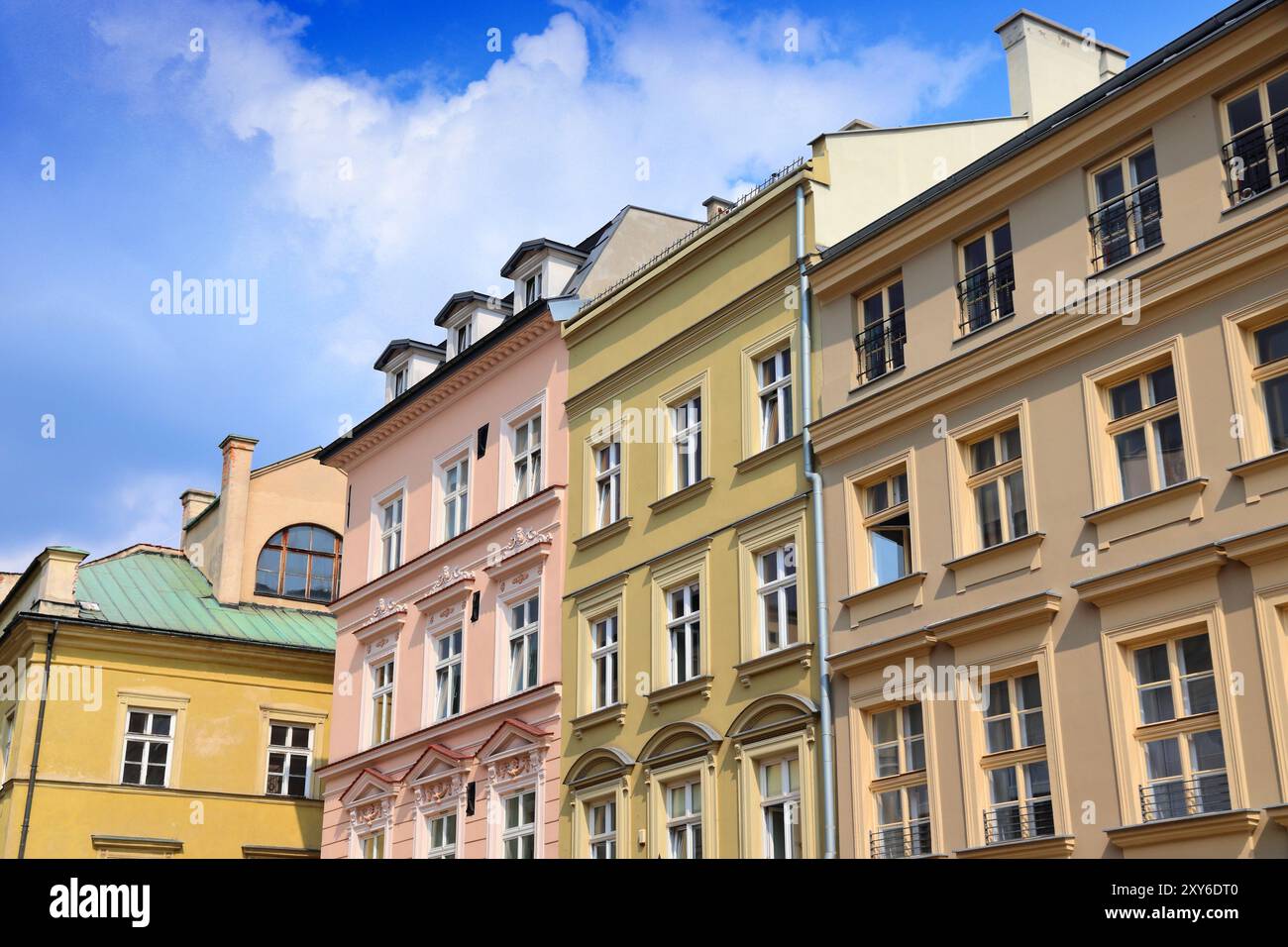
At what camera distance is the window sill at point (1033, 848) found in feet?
58.6

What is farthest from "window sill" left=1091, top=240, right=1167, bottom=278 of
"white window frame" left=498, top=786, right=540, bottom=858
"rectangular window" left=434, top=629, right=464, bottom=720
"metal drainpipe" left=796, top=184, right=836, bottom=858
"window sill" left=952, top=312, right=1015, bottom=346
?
"rectangular window" left=434, top=629, right=464, bottom=720

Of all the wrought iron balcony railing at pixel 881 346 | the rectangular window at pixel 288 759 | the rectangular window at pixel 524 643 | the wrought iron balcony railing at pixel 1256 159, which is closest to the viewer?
the wrought iron balcony railing at pixel 1256 159

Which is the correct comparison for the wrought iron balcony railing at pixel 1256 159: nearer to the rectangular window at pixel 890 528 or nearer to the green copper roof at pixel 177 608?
the rectangular window at pixel 890 528

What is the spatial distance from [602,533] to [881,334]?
7123 millimetres

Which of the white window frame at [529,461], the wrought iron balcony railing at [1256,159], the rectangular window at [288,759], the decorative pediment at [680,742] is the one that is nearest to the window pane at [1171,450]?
A: the wrought iron balcony railing at [1256,159]

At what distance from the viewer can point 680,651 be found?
25328 millimetres

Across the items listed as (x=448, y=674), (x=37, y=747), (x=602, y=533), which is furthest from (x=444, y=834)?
(x=37, y=747)

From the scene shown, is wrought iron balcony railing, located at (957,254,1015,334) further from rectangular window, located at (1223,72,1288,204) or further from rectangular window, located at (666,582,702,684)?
rectangular window, located at (666,582,702,684)

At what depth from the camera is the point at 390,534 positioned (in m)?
35.6

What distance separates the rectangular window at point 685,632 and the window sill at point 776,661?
1.40 metres

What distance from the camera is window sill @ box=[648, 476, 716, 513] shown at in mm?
25328

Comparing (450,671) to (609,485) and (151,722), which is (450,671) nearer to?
(609,485)
